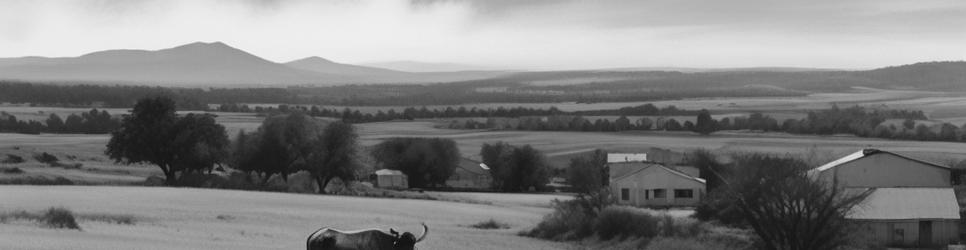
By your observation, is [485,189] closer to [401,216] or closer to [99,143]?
[99,143]

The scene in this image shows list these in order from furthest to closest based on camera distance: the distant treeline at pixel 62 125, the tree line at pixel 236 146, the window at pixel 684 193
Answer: the distant treeline at pixel 62 125, the window at pixel 684 193, the tree line at pixel 236 146

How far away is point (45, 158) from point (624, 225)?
43385mm

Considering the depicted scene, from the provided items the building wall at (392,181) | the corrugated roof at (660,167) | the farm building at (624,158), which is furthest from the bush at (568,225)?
the farm building at (624,158)

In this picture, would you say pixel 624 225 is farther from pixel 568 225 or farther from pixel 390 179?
pixel 390 179

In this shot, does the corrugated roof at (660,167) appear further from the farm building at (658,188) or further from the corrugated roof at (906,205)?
the corrugated roof at (906,205)

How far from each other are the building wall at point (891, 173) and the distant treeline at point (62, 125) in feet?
224

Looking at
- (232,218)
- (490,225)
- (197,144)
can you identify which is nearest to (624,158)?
(197,144)

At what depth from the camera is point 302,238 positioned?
116 ft

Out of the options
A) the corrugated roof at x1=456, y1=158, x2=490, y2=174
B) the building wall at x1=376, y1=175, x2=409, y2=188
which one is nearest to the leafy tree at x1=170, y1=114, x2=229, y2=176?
the building wall at x1=376, y1=175, x2=409, y2=188

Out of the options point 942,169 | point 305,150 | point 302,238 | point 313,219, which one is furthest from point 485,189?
point 302,238

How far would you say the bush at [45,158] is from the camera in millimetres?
75894

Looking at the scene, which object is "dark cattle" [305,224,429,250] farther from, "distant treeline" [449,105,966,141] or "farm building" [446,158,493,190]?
"distant treeline" [449,105,966,141]

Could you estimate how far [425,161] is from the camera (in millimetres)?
88000

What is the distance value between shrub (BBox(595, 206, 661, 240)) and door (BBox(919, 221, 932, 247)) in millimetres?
8222
